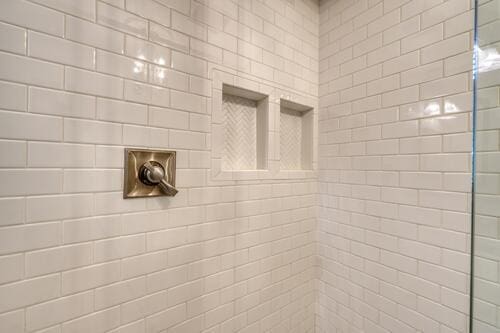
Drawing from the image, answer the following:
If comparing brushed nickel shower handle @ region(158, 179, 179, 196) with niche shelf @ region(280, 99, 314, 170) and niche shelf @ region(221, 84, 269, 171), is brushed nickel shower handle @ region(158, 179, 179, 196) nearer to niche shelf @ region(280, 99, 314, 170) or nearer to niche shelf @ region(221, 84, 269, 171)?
niche shelf @ region(221, 84, 269, 171)

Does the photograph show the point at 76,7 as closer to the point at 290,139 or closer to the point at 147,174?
the point at 147,174

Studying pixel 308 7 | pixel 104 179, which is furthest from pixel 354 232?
pixel 308 7

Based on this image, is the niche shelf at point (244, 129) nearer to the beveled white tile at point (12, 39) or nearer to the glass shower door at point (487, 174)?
the beveled white tile at point (12, 39)

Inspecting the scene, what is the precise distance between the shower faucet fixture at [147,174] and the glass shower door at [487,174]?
1.21 m

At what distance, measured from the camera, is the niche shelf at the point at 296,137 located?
1538 mm

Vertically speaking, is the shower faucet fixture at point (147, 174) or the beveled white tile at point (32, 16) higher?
the beveled white tile at point (32, 16)

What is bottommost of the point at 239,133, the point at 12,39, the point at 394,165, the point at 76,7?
the point at 394,165

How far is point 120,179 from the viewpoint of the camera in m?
0.84

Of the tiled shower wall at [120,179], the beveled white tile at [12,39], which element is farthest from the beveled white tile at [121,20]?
the beveled white tile at [12,39]

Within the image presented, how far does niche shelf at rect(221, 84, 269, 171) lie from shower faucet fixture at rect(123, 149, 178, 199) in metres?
0.36

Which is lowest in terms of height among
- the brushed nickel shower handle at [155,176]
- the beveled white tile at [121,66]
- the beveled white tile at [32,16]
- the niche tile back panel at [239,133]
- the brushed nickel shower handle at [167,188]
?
the brushed nickel shower handle at [167,188]

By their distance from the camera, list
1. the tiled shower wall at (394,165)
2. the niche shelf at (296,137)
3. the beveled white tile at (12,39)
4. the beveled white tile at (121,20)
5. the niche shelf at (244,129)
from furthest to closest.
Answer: the niche shelf at (296,137), the niche shelf at (244,129), the tiled shower wall at (394,165), the beveled white tile at (121,20), the beveled white tile at (12,39)

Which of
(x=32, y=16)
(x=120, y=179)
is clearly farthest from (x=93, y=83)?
(x=120, y=179)

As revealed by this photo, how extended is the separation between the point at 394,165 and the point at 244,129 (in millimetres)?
859
